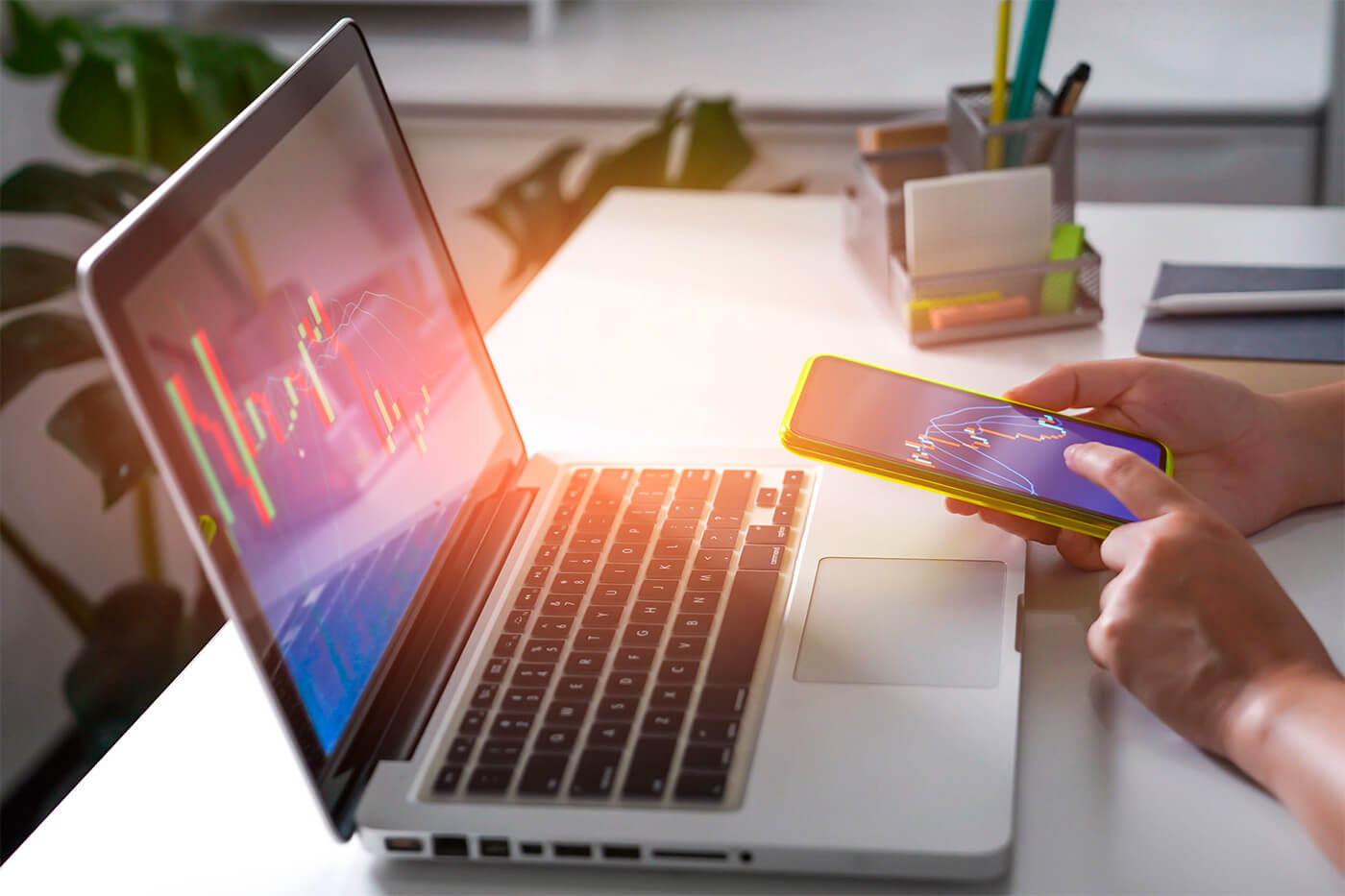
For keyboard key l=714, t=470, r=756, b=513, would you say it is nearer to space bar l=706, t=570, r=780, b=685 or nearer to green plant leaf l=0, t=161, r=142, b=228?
space bar l=706, t=570, r=780, b=685

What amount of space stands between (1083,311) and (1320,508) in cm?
29

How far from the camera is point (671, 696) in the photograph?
54cm

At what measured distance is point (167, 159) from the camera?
1.51 meters

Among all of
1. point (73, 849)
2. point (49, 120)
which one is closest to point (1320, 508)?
point (73, 849)

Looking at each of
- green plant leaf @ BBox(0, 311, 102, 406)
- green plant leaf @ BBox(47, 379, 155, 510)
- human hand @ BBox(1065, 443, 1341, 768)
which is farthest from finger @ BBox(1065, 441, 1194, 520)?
green plant leaf @ BBox(0, 311, 102, 406)

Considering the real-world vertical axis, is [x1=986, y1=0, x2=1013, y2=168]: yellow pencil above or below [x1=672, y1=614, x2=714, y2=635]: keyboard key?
above

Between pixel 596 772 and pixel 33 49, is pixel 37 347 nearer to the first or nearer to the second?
pixel 33 49

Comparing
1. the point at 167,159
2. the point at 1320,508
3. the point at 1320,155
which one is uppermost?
the point at 167,159

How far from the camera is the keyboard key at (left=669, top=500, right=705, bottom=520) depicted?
681 millimetres

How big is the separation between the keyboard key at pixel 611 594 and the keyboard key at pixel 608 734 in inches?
3.6

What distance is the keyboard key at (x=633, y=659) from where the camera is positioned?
1.84ft

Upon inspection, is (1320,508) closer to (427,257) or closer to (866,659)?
(866,659)

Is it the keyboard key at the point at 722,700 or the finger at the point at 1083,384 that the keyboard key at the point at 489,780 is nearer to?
the keyboard key at the point at 722,700

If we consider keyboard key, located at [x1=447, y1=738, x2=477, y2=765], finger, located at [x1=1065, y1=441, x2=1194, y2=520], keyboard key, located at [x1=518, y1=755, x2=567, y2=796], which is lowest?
keyboard key, located at [x1=518, y1=755, x2=567, y2=796]
